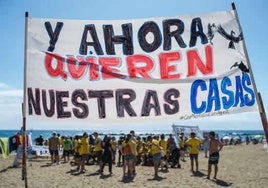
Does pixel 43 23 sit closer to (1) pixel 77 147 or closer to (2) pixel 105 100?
(2) pixel 105 100

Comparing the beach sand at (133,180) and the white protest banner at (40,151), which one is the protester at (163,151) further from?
the white protest banner at (40,151)

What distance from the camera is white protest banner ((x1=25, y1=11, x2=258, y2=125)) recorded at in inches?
256

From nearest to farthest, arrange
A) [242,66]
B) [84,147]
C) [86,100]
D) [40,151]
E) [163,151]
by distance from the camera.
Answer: [242,66] → [86,100] → [163,151] → [84,147] → [40,151]

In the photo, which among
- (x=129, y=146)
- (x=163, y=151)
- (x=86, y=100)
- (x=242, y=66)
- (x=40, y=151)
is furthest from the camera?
(x=40, y=151)

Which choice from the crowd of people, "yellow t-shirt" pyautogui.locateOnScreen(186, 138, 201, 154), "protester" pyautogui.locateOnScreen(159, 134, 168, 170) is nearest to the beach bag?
the crowd of people

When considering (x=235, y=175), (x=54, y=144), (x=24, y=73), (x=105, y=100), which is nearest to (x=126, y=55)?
(x=105, y=100)

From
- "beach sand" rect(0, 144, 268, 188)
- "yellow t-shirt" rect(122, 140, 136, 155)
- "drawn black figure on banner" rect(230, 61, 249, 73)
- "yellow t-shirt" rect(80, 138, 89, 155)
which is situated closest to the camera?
"drawn black figure on banner" rect(230, 61, 249, 73)

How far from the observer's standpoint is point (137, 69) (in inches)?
263

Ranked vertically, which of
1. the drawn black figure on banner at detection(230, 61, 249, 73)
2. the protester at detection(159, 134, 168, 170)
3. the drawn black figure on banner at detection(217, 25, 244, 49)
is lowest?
the protester at detection(159, 134, 168, 170)

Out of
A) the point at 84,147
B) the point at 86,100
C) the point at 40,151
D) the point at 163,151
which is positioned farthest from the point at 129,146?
the point at 40,151

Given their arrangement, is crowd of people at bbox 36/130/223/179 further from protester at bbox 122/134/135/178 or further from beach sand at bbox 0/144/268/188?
beach sand at bbox 0/144/268/188

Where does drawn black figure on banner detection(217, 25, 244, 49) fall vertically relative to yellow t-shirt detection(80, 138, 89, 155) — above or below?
above

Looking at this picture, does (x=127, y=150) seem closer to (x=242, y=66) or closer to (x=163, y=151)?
(x=163, y=151)

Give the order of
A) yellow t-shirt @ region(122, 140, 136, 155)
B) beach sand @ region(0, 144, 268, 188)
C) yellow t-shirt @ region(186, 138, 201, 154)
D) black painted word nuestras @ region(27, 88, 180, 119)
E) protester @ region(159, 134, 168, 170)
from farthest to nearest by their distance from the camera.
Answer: protester @ region(159, 134, 168, 170), yellow t-shirt @ region(186, 138, 201, 154), yellow t-shirt @ region(122, 140, 136, 155), beach sand @ region(0, 144, 268, 188), black painted word nuestras @ region(27, 88, 180, 119)
